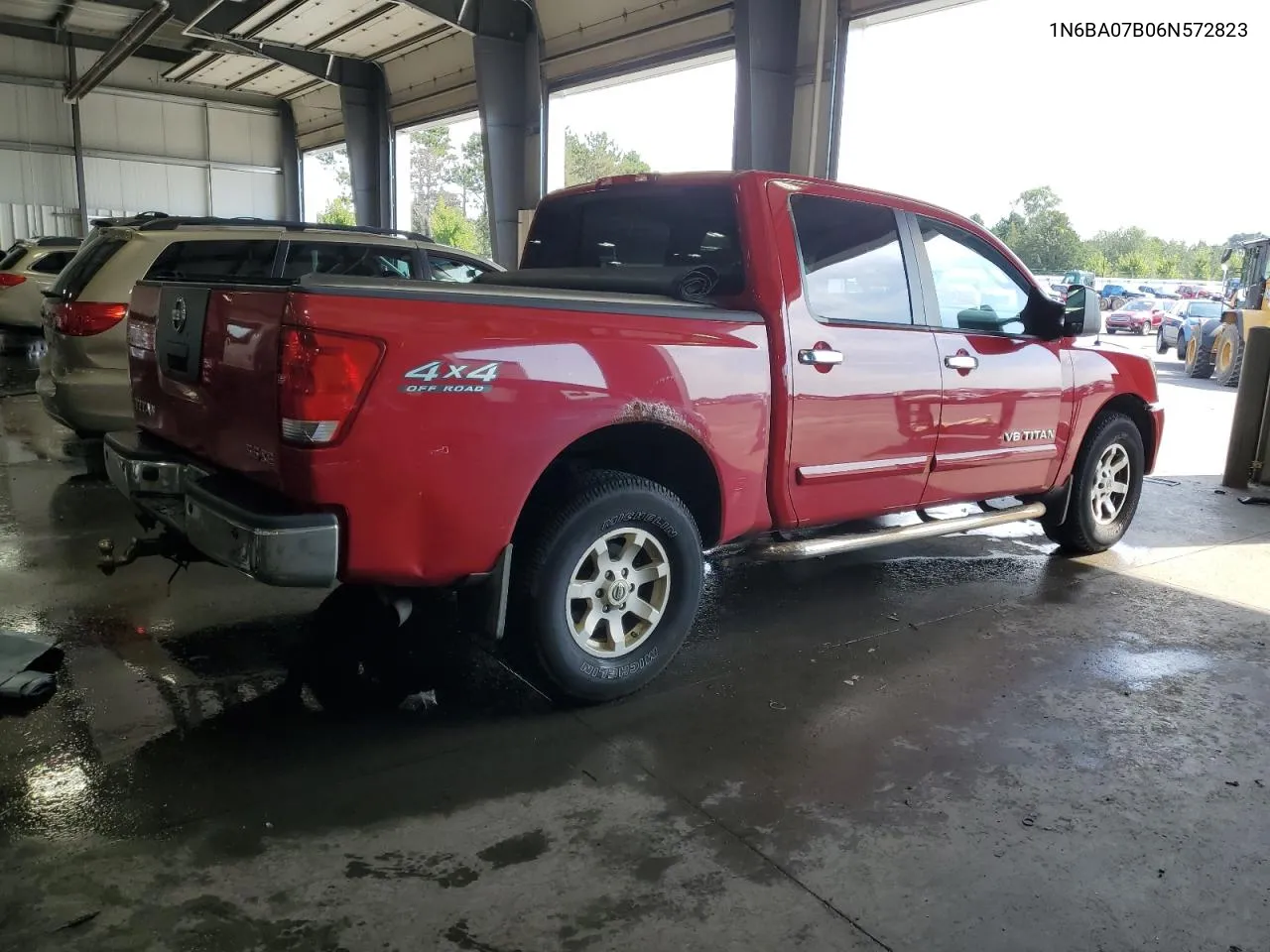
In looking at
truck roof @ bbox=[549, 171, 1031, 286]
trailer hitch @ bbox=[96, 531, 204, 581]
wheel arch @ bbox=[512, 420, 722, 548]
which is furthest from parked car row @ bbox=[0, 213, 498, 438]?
wheel arch @ bbox=[512, 420, 722, 548]

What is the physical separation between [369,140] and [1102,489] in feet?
70.6

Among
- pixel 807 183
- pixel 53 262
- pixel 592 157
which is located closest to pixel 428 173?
pixel 592 157

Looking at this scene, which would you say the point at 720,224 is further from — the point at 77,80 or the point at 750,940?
the point at 77,80

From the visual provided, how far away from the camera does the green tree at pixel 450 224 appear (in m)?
24.5

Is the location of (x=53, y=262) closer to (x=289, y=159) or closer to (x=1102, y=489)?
(x=1102, y=489)

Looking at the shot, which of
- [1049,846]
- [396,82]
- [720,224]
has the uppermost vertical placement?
[396,82]

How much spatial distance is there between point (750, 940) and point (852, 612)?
2.55m

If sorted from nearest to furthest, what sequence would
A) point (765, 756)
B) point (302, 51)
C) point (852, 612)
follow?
point (765, 756)
point (852, 612)
point (302, 51)

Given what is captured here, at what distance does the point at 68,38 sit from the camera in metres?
24.5

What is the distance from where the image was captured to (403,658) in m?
3.88

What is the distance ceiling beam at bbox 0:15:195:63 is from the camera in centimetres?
2412

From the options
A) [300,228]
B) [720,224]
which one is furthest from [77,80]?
[720,224]

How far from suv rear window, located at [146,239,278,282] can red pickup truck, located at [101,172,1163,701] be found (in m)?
2.64

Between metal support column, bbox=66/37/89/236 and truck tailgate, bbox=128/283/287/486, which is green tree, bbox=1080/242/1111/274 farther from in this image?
metal support column, bbox=66/37/89/236
